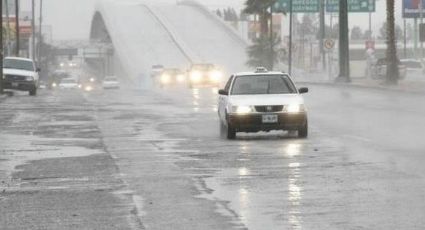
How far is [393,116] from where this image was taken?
28859 mm

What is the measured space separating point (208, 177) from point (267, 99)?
24.7 feet

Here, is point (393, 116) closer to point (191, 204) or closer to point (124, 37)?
point (191, 204)

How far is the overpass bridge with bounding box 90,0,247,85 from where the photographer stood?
126875mm

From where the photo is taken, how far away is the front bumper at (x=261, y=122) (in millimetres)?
20766

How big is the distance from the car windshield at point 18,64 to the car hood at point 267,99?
31295 millimetres

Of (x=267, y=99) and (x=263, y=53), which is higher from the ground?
(x=263, y=53)

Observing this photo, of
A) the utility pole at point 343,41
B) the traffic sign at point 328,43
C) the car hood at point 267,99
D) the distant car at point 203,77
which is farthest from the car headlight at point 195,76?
the car hood at point 267,99

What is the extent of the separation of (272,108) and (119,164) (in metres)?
5.72

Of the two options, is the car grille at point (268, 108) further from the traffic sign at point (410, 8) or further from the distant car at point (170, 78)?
the traffic sign at point (410, 8)

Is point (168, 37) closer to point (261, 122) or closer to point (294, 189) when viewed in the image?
point (261, 122)

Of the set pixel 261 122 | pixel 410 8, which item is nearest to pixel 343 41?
pixel 261 122

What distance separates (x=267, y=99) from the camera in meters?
21.1

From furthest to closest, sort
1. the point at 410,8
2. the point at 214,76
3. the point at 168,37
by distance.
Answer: the point at 168,37 < the point at 410,8 < the point at 214,76

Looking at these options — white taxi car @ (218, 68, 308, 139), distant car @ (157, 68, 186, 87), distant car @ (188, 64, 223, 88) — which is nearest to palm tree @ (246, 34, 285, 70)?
distant car @ (157, 68, 186, 87)
